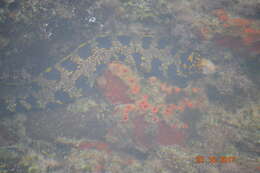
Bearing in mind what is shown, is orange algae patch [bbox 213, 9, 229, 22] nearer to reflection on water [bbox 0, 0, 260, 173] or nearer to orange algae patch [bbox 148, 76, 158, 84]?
reflection on water [bbox 0, 0, 260, 173]

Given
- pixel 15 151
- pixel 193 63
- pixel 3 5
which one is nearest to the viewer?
pixel 3 5

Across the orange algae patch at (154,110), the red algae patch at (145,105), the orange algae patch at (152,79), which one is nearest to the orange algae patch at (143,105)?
the red algae patch at (145,105)

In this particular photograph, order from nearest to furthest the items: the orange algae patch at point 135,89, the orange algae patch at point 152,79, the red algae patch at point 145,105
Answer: the red algae patch at point 145,105 < the orange algae patch at point 135,89 < the orange algae patch at point 152,79

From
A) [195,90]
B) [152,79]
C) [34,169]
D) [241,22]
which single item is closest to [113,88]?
[152,79]

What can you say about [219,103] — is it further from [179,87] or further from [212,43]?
[212,43]

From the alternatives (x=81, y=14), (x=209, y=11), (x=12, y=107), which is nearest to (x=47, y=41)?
(x=81, y=14)
